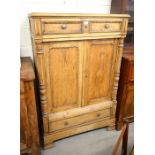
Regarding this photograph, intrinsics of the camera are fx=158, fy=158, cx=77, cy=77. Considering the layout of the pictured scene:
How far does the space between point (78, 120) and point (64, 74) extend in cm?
57

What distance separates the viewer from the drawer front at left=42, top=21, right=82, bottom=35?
127cm

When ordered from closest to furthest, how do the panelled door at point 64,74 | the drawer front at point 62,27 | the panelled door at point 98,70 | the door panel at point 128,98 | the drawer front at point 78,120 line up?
1. the drawer front at point 62,27
2. the panelled door at point 64,74
3. the panelled door at point 98,70
4. the drawer front at point 78,120
5. the door panel at point 128,98

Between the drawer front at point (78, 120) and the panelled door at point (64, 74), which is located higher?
the panelled door at point (64, 74)

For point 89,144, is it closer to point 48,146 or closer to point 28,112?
point 48,146

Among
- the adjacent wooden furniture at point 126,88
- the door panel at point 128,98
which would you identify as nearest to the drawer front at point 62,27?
the adjacent wooden furniture at point 126,88

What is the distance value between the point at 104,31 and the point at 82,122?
100 centimetres

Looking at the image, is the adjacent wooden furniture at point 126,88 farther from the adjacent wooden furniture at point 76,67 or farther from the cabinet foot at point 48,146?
the cabinet foot at point 48,146

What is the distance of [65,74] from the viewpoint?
1508 millimetres

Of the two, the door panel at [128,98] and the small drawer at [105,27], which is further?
the door panel at [128,98]

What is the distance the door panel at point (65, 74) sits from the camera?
1412 mm

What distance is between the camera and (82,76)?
1583mm

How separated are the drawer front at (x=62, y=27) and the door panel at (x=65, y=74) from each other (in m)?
0.11
